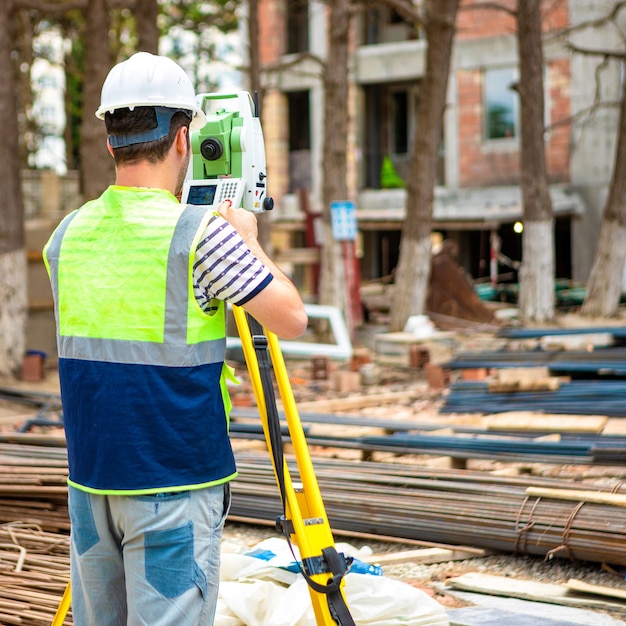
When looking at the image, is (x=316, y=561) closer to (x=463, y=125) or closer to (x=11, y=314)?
(x=11, y=314)

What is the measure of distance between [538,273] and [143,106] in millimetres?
14348

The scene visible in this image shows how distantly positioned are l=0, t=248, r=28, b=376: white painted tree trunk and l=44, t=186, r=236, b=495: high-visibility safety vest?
10183 mm

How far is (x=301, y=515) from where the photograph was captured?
2.98 meters

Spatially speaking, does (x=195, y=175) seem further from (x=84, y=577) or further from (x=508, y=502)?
(x=508, y=502)

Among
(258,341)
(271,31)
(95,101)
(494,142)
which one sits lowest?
(258,341)

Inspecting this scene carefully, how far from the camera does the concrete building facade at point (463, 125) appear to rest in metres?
22.8

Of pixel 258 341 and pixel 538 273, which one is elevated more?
pixel 258 341

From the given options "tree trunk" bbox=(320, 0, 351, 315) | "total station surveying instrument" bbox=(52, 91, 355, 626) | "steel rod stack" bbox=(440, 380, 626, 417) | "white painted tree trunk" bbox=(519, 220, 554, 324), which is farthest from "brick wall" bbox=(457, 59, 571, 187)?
"total station surveying instrument" bbox=(52, 91, 355, 626)

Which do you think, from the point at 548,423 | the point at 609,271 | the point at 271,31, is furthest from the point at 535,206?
the point at 271,31

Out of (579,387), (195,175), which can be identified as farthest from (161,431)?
(579,387)

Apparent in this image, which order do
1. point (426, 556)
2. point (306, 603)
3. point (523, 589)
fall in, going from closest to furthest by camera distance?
point (306, 603), point (523, 589), point (426, 556)

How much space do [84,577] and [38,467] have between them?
3.16 meters

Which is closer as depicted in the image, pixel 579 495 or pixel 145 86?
pixel 145 86

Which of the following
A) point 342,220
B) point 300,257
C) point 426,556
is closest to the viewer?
point 426,556
